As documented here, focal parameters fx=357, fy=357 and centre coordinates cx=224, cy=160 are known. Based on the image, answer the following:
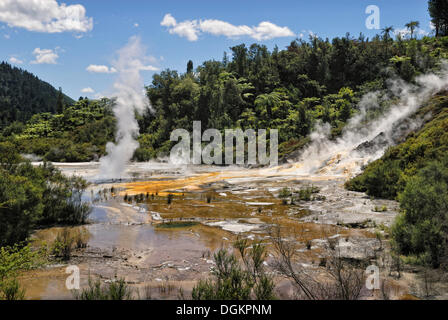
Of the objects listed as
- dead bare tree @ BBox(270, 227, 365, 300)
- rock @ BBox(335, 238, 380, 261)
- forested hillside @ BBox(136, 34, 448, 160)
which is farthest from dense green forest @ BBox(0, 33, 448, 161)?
dead bare tree @ BBox(270, 227, 365, 300)

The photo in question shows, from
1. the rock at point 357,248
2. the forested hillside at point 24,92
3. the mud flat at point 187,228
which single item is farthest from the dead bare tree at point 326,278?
the forested hillside at point 24,92

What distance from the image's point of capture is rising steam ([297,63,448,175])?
68.1 feet

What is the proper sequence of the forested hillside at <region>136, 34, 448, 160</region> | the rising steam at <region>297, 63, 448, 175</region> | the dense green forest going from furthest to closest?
the forested hillside at <region>136, 34, 448, 160</region> < the dense green forest < the rising steam at <region>297, 63, 448, 175</region>

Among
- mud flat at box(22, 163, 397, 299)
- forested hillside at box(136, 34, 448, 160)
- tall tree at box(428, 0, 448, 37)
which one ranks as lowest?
mud flat at box(22, 163, 397, 299)

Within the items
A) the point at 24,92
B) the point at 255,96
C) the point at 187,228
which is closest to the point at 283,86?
the point at 255,96

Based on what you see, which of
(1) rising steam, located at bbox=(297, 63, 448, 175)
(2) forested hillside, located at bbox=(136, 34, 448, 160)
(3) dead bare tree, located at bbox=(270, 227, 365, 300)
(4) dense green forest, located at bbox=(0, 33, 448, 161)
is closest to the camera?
(3) dead bare tree, located at bbox=(270, 227, 365, 300)

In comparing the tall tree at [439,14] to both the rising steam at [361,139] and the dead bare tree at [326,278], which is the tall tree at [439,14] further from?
the dead bare tree at [326,278]

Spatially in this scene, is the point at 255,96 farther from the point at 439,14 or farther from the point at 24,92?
the point at 24,92

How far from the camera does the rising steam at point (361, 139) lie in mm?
20742

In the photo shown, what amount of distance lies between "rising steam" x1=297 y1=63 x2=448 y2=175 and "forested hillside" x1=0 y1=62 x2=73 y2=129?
79.7 metres

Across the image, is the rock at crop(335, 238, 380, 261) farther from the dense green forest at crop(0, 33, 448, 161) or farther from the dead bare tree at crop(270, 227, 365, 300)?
the dense green forest at crop(0, 33, 448, 161)

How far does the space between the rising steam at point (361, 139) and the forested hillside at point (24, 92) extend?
79.7 meters
